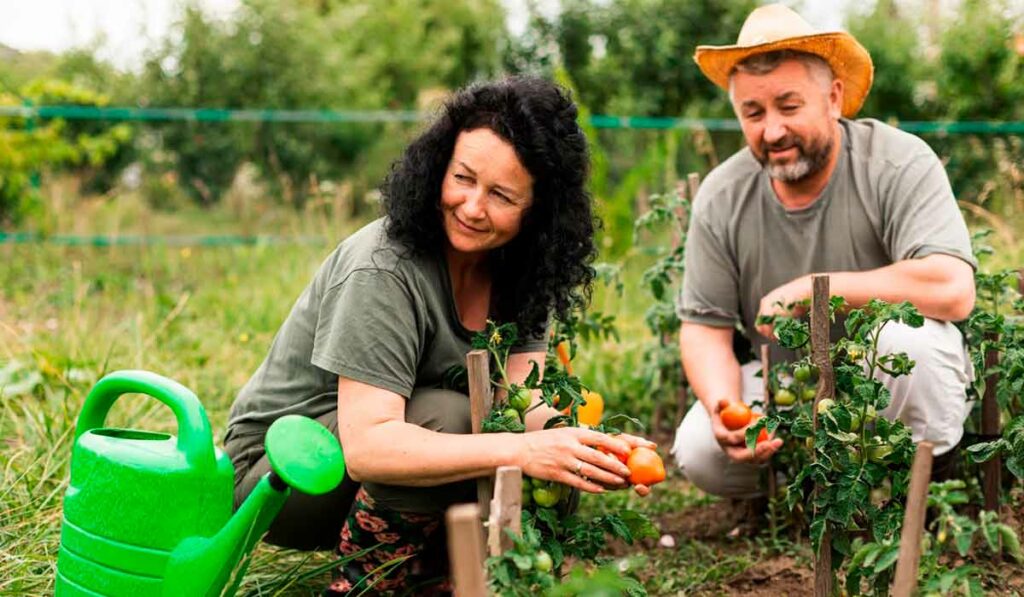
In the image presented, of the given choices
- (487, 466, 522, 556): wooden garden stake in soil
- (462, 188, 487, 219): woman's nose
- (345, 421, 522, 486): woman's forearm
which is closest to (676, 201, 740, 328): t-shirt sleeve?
(462, 188, 487, 219): woman's nose

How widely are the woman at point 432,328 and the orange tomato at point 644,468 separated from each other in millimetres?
29

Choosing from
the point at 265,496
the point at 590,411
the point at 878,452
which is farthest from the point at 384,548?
the point at 878,452

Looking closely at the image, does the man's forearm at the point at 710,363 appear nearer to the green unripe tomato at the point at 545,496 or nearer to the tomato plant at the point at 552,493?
the tomato plant at the point at 552,493

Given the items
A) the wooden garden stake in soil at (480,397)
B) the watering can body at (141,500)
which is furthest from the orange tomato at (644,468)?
the watering can body at (141,500)

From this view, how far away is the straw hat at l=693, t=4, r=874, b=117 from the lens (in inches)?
106

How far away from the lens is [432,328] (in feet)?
7.15

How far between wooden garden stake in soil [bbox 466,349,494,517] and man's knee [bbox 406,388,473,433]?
18 centimetres

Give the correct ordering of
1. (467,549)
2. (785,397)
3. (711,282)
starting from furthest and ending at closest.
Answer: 1. (711,282)
2. (785,397)
3. (467,549)

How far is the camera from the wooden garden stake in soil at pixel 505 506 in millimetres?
1530

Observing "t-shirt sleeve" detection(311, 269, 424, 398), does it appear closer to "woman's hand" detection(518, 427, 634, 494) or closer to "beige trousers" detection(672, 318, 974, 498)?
"woman's hand" detection(518, 427, 634, 494)

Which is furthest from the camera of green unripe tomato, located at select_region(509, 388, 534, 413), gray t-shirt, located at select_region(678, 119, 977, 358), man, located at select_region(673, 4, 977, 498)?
gray t-shirt, located at select_region(678, 119, 977, 358)

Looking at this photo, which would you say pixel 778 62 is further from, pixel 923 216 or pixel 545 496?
pixel 545 496

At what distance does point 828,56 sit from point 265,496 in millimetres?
1798

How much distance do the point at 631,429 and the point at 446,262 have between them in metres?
1.67
